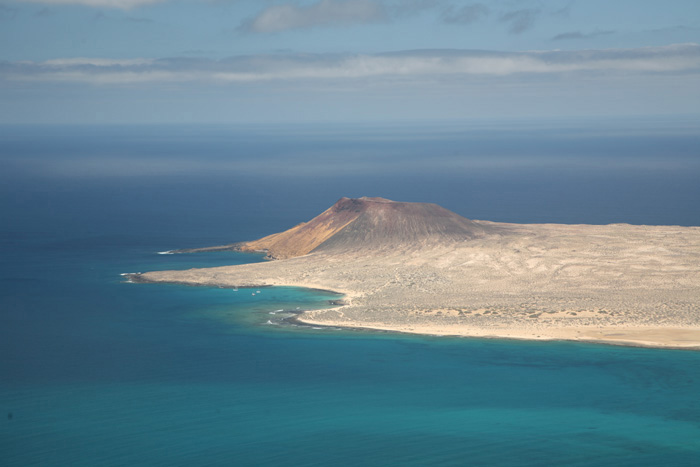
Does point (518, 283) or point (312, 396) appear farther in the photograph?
point (518, 283)

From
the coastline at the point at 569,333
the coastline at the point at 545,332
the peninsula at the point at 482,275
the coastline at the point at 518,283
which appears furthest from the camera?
the peninsula at the point at 482,275

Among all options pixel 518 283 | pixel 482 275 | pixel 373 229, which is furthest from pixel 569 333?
pixel 373 229

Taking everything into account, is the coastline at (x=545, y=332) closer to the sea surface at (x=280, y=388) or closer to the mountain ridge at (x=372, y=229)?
the sea surface at (x=280, y=388)

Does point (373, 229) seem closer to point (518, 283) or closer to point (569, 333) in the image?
point (518, 283)

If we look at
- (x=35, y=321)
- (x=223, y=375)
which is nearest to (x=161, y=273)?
(x=35, y=321)

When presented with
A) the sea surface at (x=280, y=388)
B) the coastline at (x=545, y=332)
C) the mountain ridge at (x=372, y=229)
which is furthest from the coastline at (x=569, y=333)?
the mountain ridge at (x=372, y=229)

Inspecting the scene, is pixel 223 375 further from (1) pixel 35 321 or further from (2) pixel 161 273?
(2) pixel 161 273

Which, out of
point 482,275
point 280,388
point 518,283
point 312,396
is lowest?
point 312,396

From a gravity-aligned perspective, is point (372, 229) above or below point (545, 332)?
above

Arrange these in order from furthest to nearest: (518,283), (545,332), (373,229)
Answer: (373,229)
(518,283)
(545,332)
